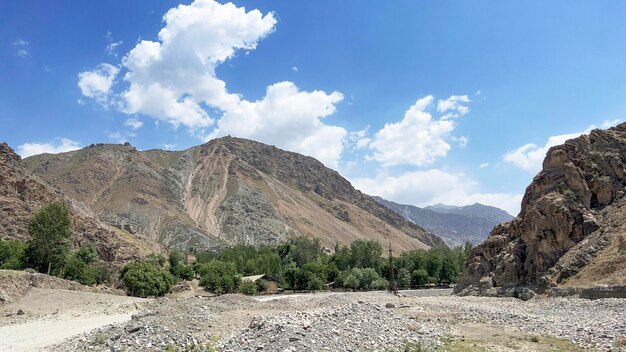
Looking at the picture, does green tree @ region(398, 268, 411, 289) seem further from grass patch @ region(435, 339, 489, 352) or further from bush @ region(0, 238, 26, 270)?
grass patch @ region(435, 339, 489, 352)

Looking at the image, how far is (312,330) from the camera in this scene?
76.2 ft

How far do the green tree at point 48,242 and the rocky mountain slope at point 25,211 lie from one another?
69.4 feet

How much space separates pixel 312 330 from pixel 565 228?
49.9m

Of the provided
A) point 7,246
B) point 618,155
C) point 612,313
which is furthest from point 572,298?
point 7,246

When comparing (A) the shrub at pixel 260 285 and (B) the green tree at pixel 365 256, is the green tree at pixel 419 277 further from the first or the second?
(A) the shrub at pixel 260 285

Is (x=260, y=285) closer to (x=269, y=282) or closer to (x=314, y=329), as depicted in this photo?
(x=269, y=282)

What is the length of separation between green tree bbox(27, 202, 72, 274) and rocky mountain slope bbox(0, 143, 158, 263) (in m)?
21.1

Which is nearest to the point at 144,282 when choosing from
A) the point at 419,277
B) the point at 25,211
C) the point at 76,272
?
the point at 76,272

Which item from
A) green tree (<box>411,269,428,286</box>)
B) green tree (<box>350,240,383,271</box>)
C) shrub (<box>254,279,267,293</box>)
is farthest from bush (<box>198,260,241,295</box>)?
green tree (<box>411,269,428,286</box>)

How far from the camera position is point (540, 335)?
28.1 meters

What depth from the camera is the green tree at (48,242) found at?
74688mm

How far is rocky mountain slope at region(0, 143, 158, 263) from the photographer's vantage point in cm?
9731

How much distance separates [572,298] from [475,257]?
2586cm

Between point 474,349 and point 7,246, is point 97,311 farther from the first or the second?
point 7,246
